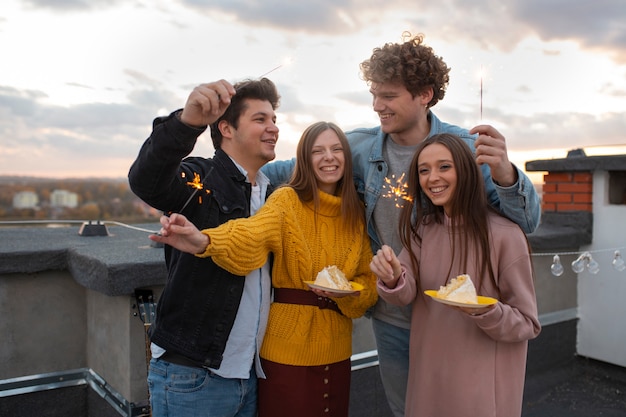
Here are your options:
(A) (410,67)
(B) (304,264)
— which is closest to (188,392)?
(B) (304,264)

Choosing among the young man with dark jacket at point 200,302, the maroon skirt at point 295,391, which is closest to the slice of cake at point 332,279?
the young man with dark jacket at point 200,302

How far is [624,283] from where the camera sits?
16.4 ft

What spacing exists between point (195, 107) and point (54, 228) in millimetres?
3802

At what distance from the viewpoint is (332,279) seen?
2131 mm

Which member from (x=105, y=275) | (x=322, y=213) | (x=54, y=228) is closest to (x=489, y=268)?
(x=322, y=213)

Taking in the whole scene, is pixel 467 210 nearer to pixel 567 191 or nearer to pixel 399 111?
pixel 399 111

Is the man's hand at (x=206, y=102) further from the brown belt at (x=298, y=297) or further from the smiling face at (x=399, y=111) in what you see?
the smiling face at (x=399, y=111)

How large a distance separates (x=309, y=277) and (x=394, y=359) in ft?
2.49

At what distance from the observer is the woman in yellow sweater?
2230mm

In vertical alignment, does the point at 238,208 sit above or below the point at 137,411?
above

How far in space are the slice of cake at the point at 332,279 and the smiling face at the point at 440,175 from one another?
1.74 feet

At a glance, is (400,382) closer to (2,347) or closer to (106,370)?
(106,370)

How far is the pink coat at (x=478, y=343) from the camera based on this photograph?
206 centimetres

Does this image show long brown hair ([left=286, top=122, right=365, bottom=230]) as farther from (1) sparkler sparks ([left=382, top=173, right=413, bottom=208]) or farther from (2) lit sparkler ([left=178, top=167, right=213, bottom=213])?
(2) lit sparkler ([left=178, top=167, right=213, bottom=213])
